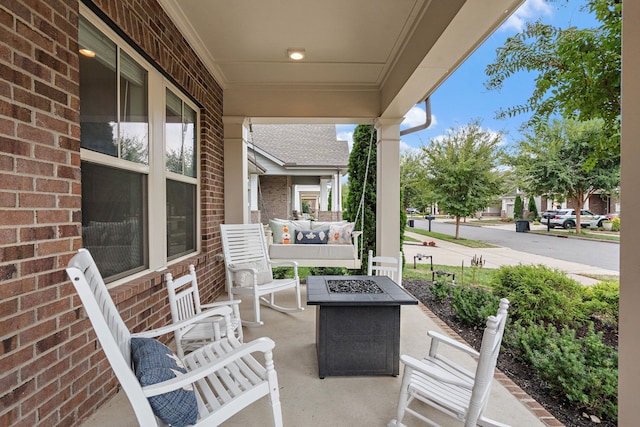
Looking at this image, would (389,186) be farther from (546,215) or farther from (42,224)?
(546,215)

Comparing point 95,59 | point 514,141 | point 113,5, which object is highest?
point 514,141

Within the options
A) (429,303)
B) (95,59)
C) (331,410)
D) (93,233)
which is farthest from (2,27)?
(429,303)

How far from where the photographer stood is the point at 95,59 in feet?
6.68

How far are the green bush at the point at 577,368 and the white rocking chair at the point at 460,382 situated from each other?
0.85 m

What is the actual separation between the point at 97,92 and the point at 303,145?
9.19 meters

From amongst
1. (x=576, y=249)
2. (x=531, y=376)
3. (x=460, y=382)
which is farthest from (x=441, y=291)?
(x=576, y=249)

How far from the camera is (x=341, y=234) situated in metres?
5.58

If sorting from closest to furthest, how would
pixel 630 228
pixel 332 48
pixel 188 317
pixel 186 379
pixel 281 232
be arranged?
pixel 630 228
pixel 186 379
pixel 188 317
pixel 332 48
pixel 281 232

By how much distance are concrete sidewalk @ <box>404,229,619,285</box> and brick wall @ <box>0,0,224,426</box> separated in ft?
21.5

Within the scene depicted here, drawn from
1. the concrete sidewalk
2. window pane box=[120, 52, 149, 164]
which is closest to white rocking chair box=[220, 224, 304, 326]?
window pane box=[120, 52, 149, 164]

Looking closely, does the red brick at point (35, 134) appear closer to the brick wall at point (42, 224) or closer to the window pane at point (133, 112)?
the brick wall at point (42, 224)

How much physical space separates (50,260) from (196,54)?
2.73 m

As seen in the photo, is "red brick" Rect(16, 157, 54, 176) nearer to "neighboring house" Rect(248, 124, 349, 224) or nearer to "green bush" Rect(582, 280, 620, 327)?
"green bush" Rect(582, 280, 620, 327)

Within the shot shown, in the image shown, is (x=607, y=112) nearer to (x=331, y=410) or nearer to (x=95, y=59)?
(x=331, y=410)
